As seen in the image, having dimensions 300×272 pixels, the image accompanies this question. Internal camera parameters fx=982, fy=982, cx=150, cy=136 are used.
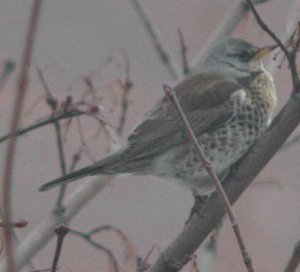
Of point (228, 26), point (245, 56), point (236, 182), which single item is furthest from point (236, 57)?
point (236, 182)

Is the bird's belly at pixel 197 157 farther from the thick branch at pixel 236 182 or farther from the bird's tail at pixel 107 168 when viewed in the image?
the thick branch at pixel 236 182

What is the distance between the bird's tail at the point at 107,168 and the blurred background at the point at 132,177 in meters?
1.65

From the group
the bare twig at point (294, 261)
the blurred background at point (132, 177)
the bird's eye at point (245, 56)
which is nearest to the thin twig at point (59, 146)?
the bare twig at point (294, 261)

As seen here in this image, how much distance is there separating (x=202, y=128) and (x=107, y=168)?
564mm

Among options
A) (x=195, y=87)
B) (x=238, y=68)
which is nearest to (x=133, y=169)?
(x=195, y=87)

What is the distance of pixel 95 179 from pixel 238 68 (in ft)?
3.36

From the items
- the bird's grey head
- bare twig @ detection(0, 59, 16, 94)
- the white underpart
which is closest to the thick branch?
bare twig @ detection(0, 59, 16, 94)

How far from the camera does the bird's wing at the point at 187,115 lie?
360cm

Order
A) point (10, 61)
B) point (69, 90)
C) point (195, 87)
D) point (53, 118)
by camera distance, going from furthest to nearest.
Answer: point (195, 87)
point (69, 90)
point (53, 118)
point (10, 61)

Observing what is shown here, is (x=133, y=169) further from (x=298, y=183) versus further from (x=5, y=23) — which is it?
(x=5, y=23)

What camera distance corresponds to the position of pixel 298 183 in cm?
725

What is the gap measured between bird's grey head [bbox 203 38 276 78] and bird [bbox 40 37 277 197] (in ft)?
0.10

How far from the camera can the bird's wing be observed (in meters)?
3.60

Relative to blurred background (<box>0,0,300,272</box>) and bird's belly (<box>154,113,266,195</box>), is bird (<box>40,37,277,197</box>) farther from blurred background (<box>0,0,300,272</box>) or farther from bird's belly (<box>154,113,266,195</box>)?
blurred background (<box>0,0,300,272</box>)
